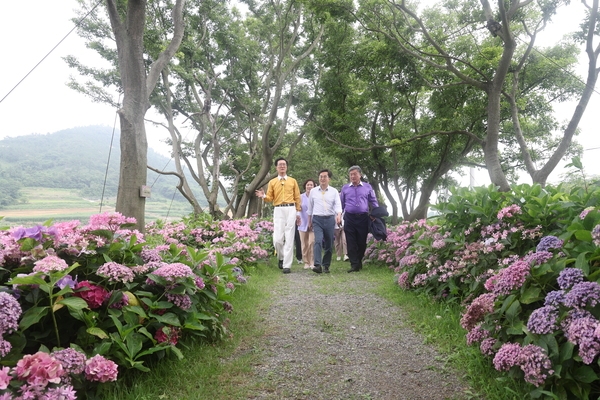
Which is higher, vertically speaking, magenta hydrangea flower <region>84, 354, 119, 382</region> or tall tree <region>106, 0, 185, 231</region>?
tall tree <region>106, 0, 185, 231</region>

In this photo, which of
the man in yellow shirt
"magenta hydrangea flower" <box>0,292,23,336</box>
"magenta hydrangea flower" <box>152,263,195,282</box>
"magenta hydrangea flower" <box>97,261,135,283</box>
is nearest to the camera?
"magenta hydrangea flower" <box>0,292,23,336</box>

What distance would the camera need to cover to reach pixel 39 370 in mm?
1747

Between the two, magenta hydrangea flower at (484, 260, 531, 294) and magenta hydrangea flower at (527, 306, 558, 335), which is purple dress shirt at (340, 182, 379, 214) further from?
magenta hydrangea flower at (527, 306, 558, 335)

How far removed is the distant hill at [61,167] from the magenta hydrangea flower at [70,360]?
4369mm

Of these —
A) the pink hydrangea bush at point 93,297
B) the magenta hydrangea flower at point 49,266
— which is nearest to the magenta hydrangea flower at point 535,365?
the pink hydrangea bush at point 93,297

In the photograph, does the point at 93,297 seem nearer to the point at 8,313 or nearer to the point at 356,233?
the point at 8,313

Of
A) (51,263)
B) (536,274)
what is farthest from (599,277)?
(51,263)

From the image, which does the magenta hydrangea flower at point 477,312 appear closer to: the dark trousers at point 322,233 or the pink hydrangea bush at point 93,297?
the pink hydrangea bush at point 93,297

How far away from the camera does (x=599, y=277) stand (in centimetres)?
205

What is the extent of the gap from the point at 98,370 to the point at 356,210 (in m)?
5.92

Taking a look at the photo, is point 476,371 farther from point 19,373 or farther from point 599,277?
point 19,373

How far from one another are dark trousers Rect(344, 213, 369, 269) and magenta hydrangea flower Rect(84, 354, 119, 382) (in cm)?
589

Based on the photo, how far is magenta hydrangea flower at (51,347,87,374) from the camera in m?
1.95

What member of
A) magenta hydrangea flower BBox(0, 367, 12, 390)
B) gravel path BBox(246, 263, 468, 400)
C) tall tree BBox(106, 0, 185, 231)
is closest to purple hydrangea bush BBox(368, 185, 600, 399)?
gravel path BBox(246, 263, 468, 400)
